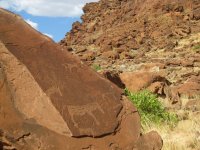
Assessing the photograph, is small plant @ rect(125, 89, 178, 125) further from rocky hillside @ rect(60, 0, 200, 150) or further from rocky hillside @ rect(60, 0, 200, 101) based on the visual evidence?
rocky hillside @ rect(60, 0, 200, 101)

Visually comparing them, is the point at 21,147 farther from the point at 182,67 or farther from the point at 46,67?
the point at 182,67

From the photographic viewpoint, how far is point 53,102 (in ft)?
16.3

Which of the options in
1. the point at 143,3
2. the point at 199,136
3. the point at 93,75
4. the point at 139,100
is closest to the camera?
the point at 93,75

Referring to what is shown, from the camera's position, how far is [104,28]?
5294 centimetres

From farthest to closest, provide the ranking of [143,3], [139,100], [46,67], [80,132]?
Answer: [143,3]
[139,100]
[46,67]
[80,132]

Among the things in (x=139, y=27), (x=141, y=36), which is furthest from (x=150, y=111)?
(x=139, y=27)

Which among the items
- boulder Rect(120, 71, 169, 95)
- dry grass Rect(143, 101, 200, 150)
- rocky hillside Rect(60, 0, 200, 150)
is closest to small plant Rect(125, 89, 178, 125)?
dry grass Rect(143, 101, 200, 150)

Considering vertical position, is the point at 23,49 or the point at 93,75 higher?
the point at 23,49

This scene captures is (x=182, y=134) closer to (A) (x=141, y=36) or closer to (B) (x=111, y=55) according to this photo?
(B) (x=111, y=55)

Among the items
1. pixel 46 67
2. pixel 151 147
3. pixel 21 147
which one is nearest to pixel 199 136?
pixel 151 147

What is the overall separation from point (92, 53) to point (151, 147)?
120ft

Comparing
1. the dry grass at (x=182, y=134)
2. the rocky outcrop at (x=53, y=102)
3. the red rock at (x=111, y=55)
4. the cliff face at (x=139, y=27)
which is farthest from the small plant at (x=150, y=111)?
→ the cliff face at (x=139, y=27)

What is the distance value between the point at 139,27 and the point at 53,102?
41870 millimetres

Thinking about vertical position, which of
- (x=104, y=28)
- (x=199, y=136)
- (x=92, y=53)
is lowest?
(x=199, y=136)
